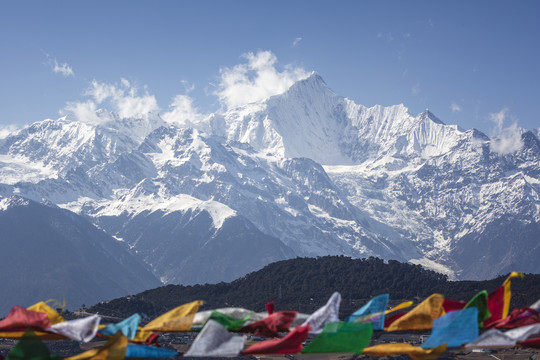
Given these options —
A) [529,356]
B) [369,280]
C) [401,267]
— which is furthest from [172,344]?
[401,267]

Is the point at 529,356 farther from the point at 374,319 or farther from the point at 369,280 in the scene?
the point at 374,319

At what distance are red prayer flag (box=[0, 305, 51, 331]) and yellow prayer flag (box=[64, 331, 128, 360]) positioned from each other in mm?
3571

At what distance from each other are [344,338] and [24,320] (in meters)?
13.9

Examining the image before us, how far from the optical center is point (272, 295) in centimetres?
17100

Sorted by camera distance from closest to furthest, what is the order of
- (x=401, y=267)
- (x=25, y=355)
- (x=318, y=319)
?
(x=25, y=355) → (x=318, y=319) → (x=401, y=267)

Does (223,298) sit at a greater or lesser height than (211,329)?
greater

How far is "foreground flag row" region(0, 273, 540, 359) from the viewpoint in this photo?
110 feet

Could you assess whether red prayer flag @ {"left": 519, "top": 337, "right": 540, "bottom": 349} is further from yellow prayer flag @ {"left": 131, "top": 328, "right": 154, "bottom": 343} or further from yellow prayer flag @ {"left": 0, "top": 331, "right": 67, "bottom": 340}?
yellow prayer flag @ {"left": 0, "top": 331, "right": 67, "bottom": 340}

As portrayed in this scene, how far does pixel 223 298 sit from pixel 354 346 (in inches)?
5604

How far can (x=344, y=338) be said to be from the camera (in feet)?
114

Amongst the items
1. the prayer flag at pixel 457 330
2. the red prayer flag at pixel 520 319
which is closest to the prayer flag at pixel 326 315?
the prayer flag at pixel 457 330

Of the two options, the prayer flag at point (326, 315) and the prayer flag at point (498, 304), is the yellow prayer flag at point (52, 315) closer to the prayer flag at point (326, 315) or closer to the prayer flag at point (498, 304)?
the prayer flag at point (326, 315)

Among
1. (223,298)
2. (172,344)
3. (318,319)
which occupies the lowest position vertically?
(318,319)

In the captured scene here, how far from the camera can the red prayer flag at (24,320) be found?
36.0 m
